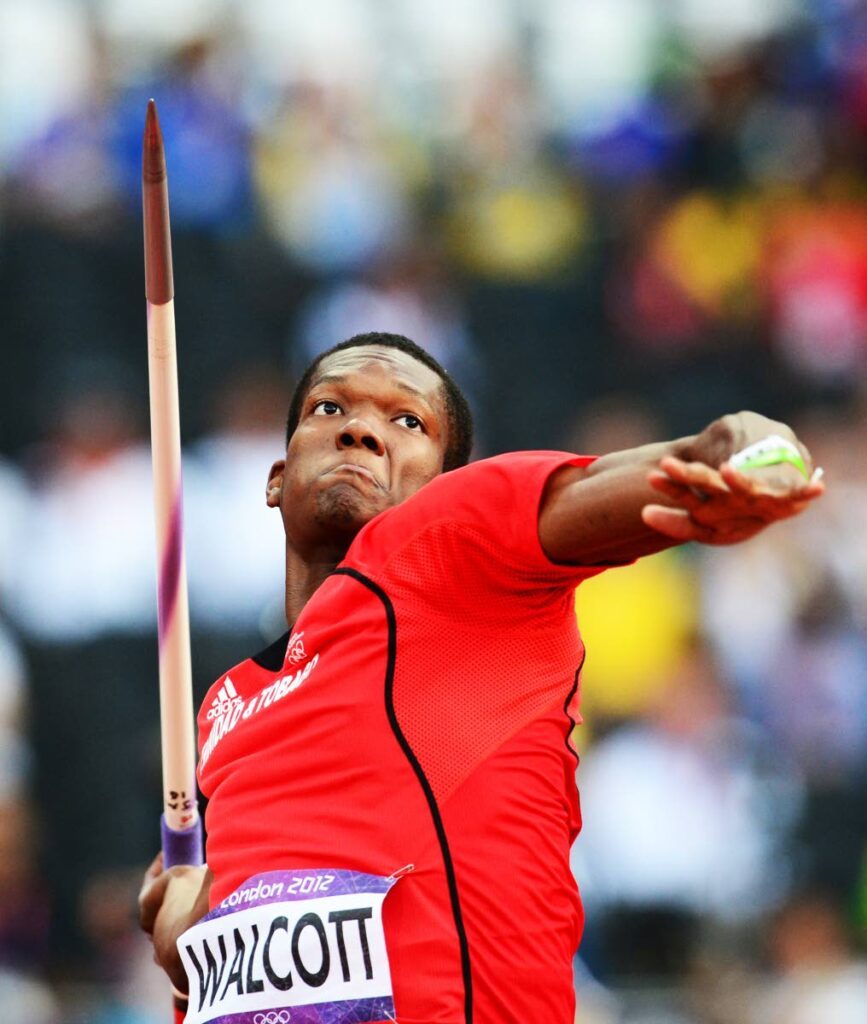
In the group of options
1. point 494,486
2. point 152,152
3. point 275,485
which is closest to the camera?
point 494,486

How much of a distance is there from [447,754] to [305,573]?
81cm

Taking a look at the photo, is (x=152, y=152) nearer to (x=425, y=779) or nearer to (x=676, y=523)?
(x=425, y=779)

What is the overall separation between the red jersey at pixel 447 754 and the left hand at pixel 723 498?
0.28 m

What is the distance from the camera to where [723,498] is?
6.91 feet

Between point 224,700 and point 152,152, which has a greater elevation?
point 152,152

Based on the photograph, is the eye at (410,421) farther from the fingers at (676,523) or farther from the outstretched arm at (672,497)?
the fingers at (676,523)

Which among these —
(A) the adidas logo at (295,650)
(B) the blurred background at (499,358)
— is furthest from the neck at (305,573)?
(B) the blurred background at (499,358)

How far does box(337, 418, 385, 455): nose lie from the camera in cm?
312

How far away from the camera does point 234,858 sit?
270 centimetres

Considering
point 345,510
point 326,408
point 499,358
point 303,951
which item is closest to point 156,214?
point 326,408

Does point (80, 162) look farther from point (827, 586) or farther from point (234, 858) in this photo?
point (234, 858)

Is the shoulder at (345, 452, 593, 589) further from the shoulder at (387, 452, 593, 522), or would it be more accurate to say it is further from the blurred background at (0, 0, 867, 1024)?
the blurred background at (0, 0, 867, 1024)

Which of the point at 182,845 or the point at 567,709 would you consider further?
the point at 182,845

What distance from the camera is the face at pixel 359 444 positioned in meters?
3.10
